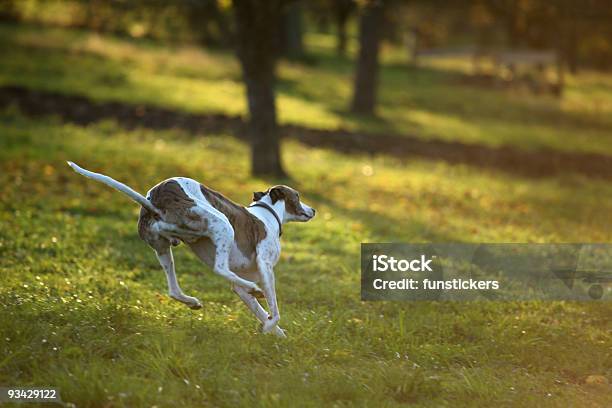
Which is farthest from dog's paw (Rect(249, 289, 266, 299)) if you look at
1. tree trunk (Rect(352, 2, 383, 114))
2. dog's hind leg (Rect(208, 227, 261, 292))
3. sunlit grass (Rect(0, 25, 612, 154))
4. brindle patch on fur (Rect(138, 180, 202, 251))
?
tree trunk (Rect(352, 2, 383, 114))

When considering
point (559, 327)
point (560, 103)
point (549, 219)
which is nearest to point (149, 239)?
point (559, 327)

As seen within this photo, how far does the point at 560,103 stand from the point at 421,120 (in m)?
10.0

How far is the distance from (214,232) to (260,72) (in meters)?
10.2

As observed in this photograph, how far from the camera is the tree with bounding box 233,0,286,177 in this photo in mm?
16109

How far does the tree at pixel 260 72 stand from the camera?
634 inches

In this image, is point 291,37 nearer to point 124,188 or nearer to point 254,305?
point 254,305

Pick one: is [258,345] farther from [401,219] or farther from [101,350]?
[401,219]

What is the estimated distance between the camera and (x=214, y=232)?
6.75 metres

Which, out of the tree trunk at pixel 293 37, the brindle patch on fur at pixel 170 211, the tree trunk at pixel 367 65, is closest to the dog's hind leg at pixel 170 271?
the brindle patch on fur at pixel 170 211

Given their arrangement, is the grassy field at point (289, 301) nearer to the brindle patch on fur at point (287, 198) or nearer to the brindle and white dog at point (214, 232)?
the brindle and white dog at point (214, 232)

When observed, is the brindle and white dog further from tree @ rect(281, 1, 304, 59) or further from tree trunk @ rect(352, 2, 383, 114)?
tree @ rect(281, 1, 304, 59)

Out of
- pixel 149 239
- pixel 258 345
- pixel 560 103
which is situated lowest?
pixel 560 103

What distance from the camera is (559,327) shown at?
27.5 feet

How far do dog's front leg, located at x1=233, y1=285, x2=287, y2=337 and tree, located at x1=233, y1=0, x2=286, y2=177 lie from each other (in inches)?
386
